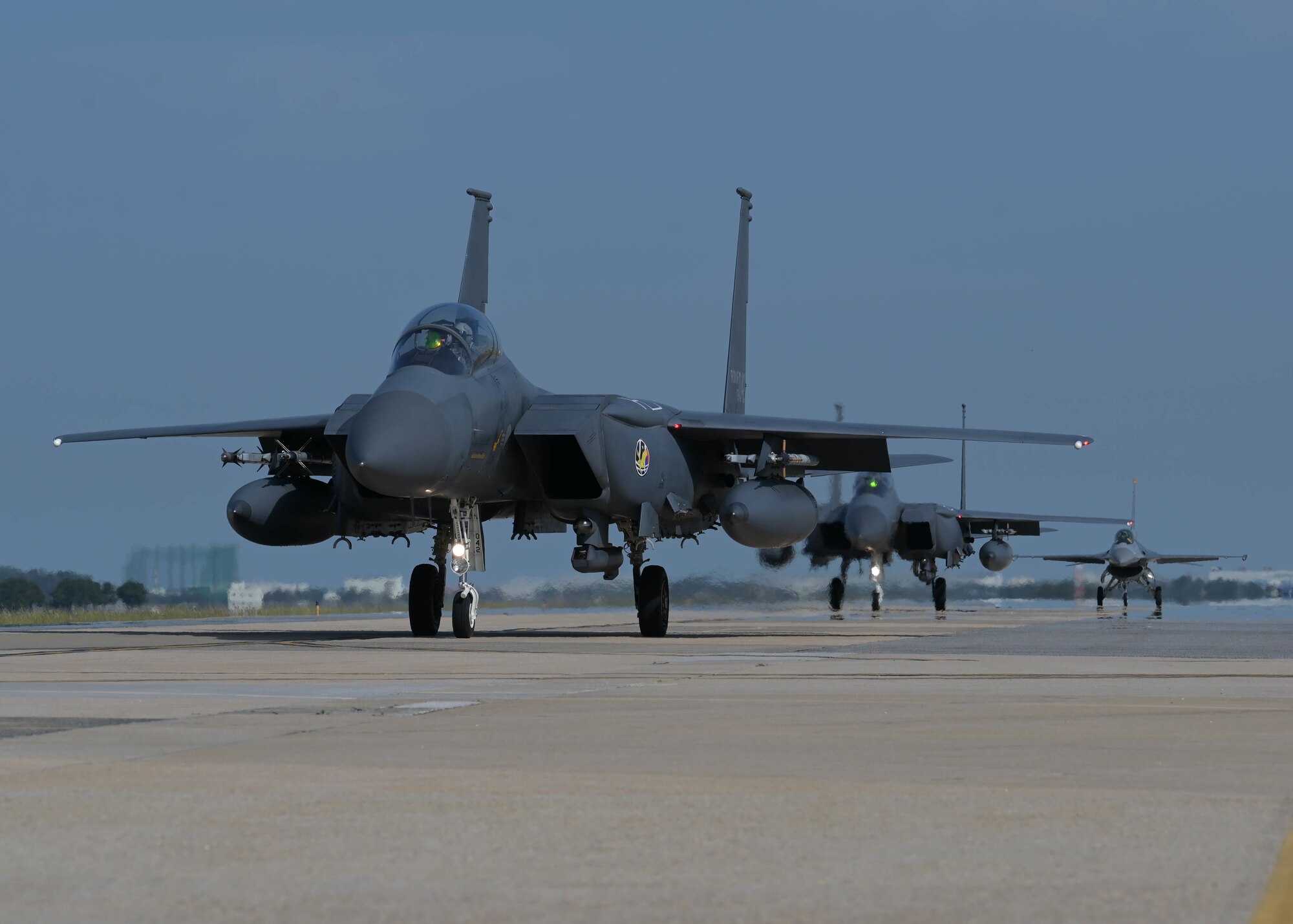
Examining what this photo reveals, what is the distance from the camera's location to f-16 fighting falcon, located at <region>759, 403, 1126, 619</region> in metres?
38.8

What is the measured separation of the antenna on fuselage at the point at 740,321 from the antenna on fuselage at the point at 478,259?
6.65 m

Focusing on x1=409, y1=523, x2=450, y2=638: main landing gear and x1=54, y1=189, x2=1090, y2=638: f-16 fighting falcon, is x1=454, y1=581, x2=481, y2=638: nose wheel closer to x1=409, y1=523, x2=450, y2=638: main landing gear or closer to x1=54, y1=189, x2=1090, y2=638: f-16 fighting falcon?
x1=54, y1=189, x2=1090, y2=638: f-16 fighting falcon

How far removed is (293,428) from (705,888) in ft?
62.1

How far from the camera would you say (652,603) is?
23219 mm

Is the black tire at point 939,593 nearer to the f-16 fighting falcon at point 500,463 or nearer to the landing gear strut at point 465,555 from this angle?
the f-16 fighting falcon at point 500,463

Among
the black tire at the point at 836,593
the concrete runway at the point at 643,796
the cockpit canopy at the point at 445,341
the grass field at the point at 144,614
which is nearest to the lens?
the concrete runway at the point at 643,796

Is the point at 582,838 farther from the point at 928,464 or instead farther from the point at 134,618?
the point at 134,618

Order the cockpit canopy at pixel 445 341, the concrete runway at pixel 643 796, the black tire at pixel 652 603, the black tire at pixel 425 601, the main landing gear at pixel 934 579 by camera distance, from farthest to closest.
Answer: the main landing gear at pixel 934 579 → the black tire at pixel 652 603 → the black tire at pixel 425 601 → the cockpit canopy at pixel 445 341 → the concrete runway at pixel 643 796

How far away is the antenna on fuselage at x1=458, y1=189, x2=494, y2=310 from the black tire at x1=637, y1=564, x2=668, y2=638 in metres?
4.37

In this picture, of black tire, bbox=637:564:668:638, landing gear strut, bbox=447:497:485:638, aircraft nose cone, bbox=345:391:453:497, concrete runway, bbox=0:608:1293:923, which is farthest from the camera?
black tire, bbox=637:564:668:638

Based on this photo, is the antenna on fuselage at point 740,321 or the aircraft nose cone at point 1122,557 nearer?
the antenna on fuselage at point 740,321

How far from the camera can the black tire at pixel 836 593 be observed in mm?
39656

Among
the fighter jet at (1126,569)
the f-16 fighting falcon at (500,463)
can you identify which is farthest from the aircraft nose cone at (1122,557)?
the f-16 fighting falcon at (500,463)

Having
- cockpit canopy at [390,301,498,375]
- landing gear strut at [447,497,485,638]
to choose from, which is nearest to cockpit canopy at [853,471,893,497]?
landing gear strut at [447,497,485,638]
